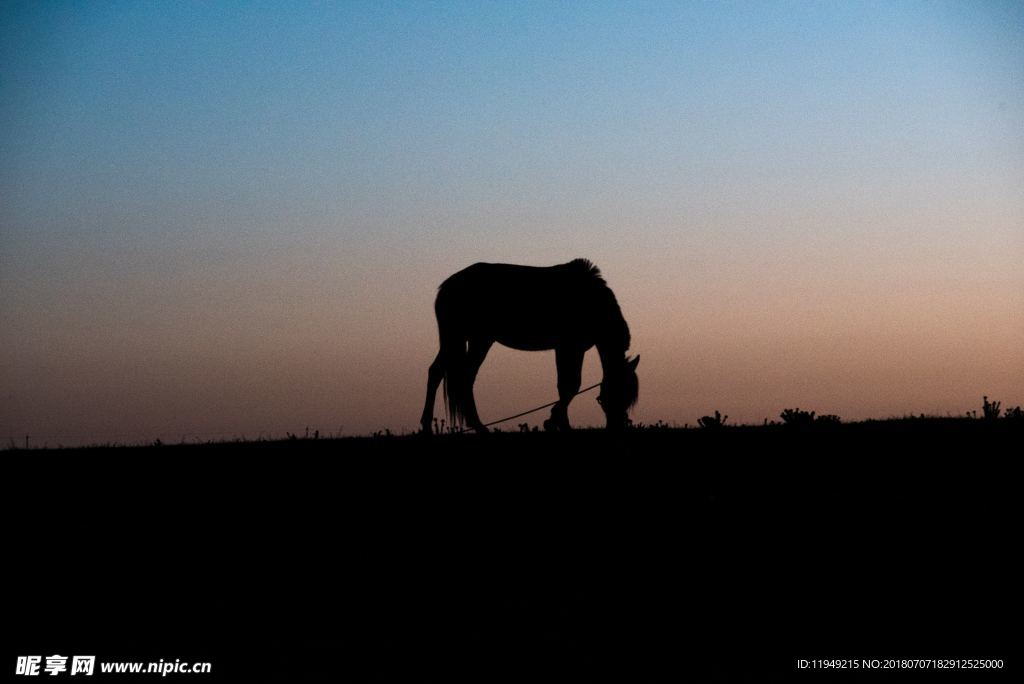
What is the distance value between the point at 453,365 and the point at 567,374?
1664mm

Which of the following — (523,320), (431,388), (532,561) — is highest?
(523,320)

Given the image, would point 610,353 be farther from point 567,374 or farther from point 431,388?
point 431,388

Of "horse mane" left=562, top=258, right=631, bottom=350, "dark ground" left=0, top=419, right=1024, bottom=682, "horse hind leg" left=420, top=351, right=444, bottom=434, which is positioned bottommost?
"dark ground" left=0, top=419, right=1024, bottom=682

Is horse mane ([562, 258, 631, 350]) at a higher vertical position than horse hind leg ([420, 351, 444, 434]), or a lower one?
higher

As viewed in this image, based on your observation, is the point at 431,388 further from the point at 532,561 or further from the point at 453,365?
the point at 532,561

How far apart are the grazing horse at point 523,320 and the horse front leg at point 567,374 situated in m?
0.01

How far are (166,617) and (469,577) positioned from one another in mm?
1857

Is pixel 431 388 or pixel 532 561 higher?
pixel 431 388

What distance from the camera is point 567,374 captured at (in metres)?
16.1

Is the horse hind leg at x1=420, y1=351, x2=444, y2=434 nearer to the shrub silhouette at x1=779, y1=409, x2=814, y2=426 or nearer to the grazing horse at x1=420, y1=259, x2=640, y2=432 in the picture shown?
the grazing horse at x1=420, y1=259, x2=640, y2=432

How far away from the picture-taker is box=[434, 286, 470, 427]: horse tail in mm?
15828

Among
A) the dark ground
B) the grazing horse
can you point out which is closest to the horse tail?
the grazing horse

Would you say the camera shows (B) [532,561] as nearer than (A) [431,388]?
Yes

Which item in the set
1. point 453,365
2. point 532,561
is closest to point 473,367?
point 453,365
